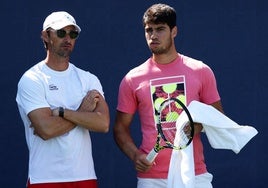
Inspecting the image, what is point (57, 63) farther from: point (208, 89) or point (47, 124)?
point (208, 89)

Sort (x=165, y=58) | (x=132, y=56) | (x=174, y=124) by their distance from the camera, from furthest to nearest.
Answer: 1. (x=132, y=56)
2. (x=165, y=58)
3. (x=174, y=124)

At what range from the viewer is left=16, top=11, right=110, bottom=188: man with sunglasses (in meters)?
5.02

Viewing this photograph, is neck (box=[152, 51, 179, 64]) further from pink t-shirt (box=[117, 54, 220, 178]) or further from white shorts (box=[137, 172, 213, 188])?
white shorts (box=[137, 172, 213, 188])

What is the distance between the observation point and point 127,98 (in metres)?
5.34

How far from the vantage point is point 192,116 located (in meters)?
4.97

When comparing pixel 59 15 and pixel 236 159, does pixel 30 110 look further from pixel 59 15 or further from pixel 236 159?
pixel 236 159

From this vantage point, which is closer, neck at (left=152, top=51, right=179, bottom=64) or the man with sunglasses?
the man with sunglasses

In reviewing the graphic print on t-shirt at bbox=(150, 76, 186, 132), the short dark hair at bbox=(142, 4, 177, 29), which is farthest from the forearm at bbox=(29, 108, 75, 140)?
the short dark hair at bbox=(142, 4, 177, 29)

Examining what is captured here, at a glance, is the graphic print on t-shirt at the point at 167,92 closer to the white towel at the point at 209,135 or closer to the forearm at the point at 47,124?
the white towel at the point at 209,135

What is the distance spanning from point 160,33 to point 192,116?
623mm

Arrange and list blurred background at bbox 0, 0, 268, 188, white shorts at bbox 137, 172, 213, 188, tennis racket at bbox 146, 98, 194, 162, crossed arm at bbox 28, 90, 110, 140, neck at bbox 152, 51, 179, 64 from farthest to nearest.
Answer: blurred background at bbox 0, 0, 268, 188
neck at bbox 152, 51, 179, 64
white shorts at bbox 137, 172, 213, 188
crossed arm at bbox 28, 90, 110, 140
tennis racket at bbox 146, 98, 194, 162

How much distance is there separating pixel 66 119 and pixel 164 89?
2.22 feet

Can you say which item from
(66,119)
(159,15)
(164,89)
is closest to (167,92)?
(164,89)

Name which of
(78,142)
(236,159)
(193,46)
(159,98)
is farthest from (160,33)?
(236,159)
